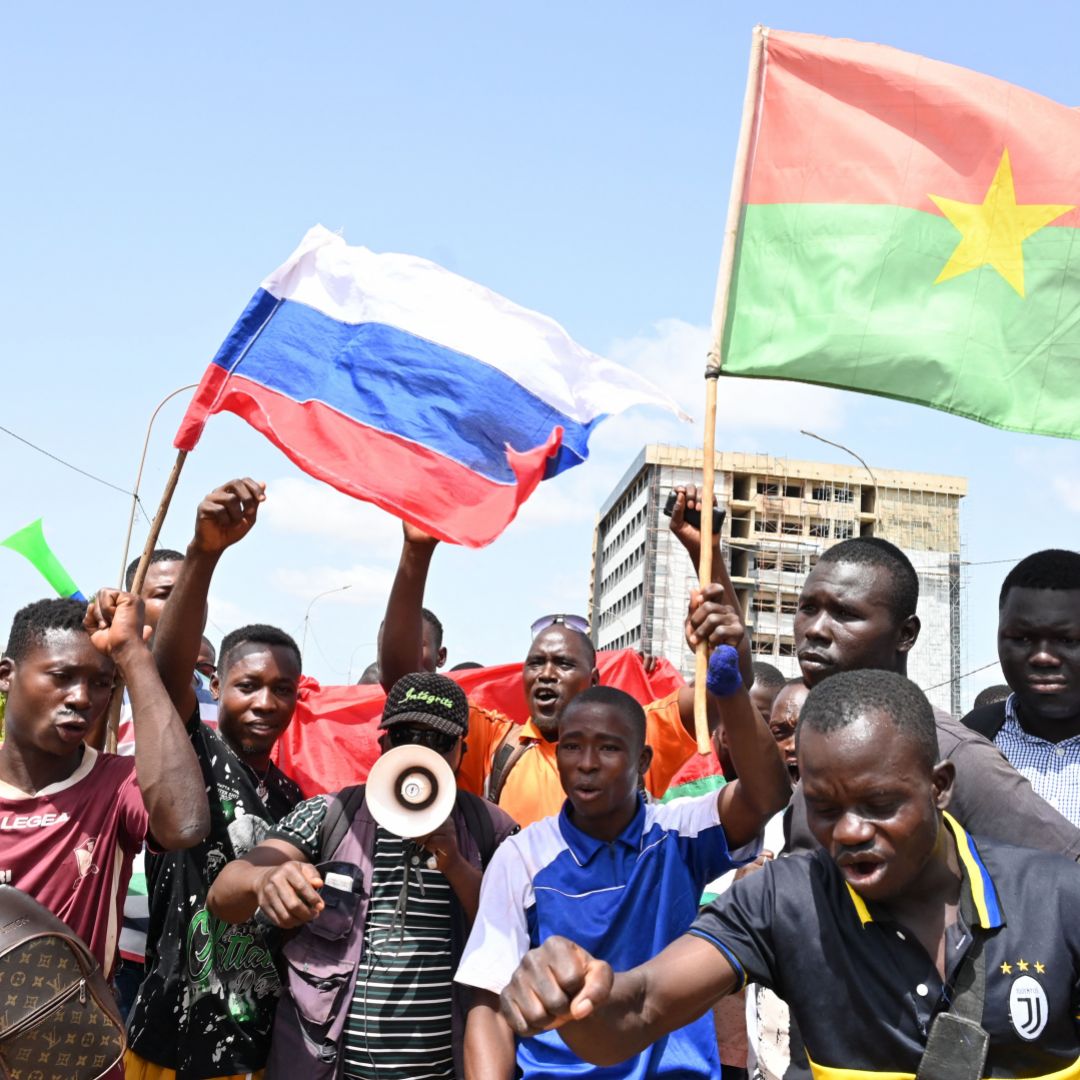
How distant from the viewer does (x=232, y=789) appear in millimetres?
4555

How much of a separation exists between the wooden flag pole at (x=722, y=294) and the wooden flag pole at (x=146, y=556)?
75.1 inches

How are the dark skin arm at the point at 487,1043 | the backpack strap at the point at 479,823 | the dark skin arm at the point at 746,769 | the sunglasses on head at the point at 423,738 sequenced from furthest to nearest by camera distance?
the sunglasses on head at the point at 423,738 → the backpack strap at the point at 479,823 → the dark skin arm at the point at 746,769 → the dark skin arm at the point at 487,1043

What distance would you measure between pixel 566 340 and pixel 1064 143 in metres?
2.29

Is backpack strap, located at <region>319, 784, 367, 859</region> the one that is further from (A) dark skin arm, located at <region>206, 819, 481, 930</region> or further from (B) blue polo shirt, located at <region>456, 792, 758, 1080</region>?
(B) blue polo shirt, located at <region>456, 792, 758, 1080</region>

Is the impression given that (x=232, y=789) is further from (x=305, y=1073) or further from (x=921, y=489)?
(x=921, y=489)

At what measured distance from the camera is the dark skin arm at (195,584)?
4.27m

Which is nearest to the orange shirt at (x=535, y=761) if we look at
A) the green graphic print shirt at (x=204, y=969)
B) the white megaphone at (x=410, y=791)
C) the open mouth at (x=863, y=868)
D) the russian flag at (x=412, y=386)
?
the white megaphone at (x=410, y=791)

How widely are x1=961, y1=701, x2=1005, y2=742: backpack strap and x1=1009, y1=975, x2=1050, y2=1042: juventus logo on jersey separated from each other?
1551mm

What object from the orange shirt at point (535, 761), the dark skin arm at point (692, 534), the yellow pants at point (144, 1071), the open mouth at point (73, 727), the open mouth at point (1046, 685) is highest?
the dark skin arm at point (692, 534)

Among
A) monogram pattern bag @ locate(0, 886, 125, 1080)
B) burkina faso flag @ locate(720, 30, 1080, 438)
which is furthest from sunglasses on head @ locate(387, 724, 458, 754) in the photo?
burkina faso flag @ locate(720, 30, 1080, 438)

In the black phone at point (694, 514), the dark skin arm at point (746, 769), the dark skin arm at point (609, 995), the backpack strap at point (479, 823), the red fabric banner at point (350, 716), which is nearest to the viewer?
the dark skin arm at point (609, 995)

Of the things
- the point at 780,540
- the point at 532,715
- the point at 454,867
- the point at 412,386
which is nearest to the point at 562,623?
the point at 532,715

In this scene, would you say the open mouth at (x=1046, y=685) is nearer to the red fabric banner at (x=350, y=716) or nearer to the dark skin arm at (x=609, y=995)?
the dark skin arm at (x=609, y=995)

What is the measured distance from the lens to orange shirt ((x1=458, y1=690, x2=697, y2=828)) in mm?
5395
